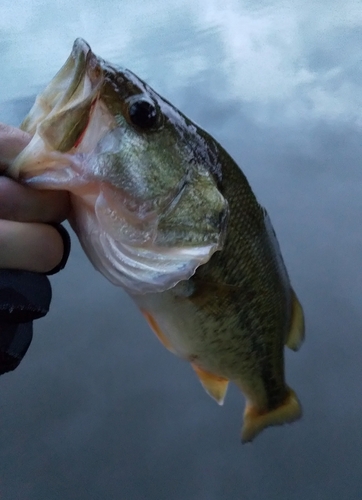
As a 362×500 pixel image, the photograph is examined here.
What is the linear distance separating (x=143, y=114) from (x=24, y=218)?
0.23 meters

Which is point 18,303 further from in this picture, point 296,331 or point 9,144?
point 296,331

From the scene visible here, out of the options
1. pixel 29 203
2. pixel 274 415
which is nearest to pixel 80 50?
pixel 29 203

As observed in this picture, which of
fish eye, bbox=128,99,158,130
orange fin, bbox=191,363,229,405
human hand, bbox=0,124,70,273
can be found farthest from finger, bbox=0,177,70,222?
orange fin, bbox=191,363,229,405

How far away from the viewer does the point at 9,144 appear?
62 cm

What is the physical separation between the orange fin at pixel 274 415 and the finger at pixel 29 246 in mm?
632

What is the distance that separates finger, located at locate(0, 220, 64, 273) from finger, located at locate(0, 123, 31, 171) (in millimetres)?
88

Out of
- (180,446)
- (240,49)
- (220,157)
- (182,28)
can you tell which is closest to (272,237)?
(220,157)

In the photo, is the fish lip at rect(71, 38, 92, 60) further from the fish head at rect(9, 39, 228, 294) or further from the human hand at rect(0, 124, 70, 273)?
the human hand at rect(0, 124, 70, 273)

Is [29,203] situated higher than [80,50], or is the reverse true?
[80,50]

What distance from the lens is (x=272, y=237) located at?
877mm

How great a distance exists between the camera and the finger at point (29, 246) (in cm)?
62

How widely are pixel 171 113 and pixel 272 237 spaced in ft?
1.03

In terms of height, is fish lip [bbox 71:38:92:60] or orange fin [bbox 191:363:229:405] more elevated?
fish lip [bbox 71:38:92:60]

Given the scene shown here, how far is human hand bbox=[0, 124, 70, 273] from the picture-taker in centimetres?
61
